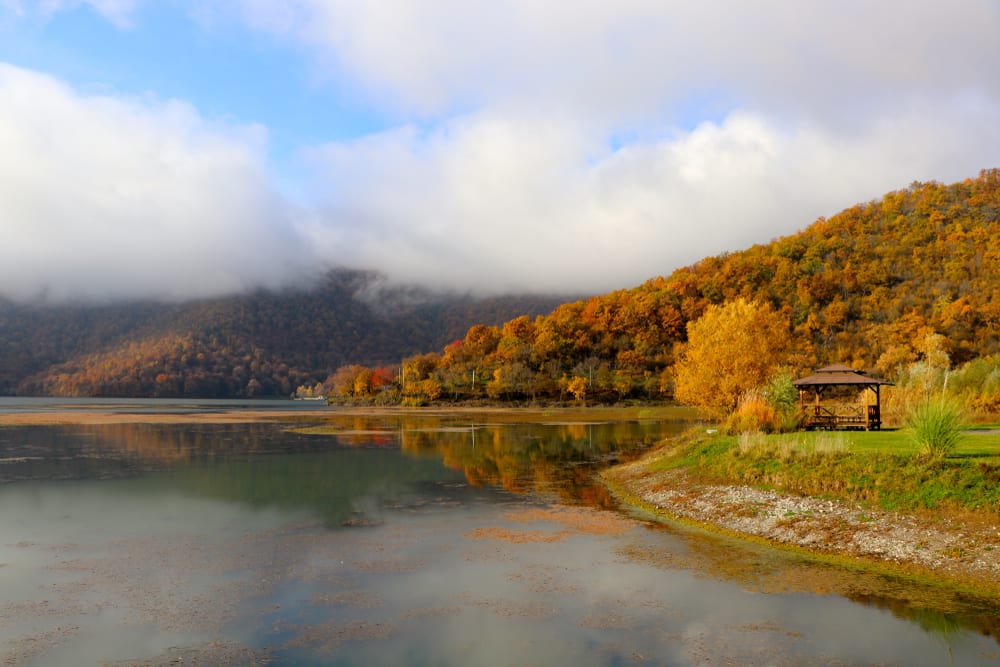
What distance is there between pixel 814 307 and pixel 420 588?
342 feet

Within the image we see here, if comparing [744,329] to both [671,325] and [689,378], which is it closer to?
[689,378]

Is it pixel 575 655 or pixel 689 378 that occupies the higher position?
pixel 689 378

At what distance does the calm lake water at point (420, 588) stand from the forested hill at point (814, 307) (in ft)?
234

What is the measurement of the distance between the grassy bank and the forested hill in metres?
61.4

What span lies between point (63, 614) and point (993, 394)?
39.8 meters

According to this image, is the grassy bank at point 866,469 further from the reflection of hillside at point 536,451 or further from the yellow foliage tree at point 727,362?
the yellow foliage tree at point 727,362

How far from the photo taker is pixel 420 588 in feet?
44.9

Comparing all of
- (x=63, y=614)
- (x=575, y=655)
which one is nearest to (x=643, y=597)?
(x=575, y=655)

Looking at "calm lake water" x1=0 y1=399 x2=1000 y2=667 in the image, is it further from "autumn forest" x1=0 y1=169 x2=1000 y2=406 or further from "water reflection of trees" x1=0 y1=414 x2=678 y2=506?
"autumn forest" x1=0 y1=169 x2=1000 y2=406

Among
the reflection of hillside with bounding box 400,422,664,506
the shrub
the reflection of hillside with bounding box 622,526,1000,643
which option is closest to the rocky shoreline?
the reflection of hillside with bounding box 622,526,1000,643

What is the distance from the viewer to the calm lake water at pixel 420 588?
1055 cm

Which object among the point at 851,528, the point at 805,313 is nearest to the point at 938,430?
the point at 851,528


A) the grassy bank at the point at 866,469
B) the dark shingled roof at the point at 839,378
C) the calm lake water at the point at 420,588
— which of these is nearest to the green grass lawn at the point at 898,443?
the grassy bank at the point at 866,469

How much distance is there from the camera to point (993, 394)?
34.8m
